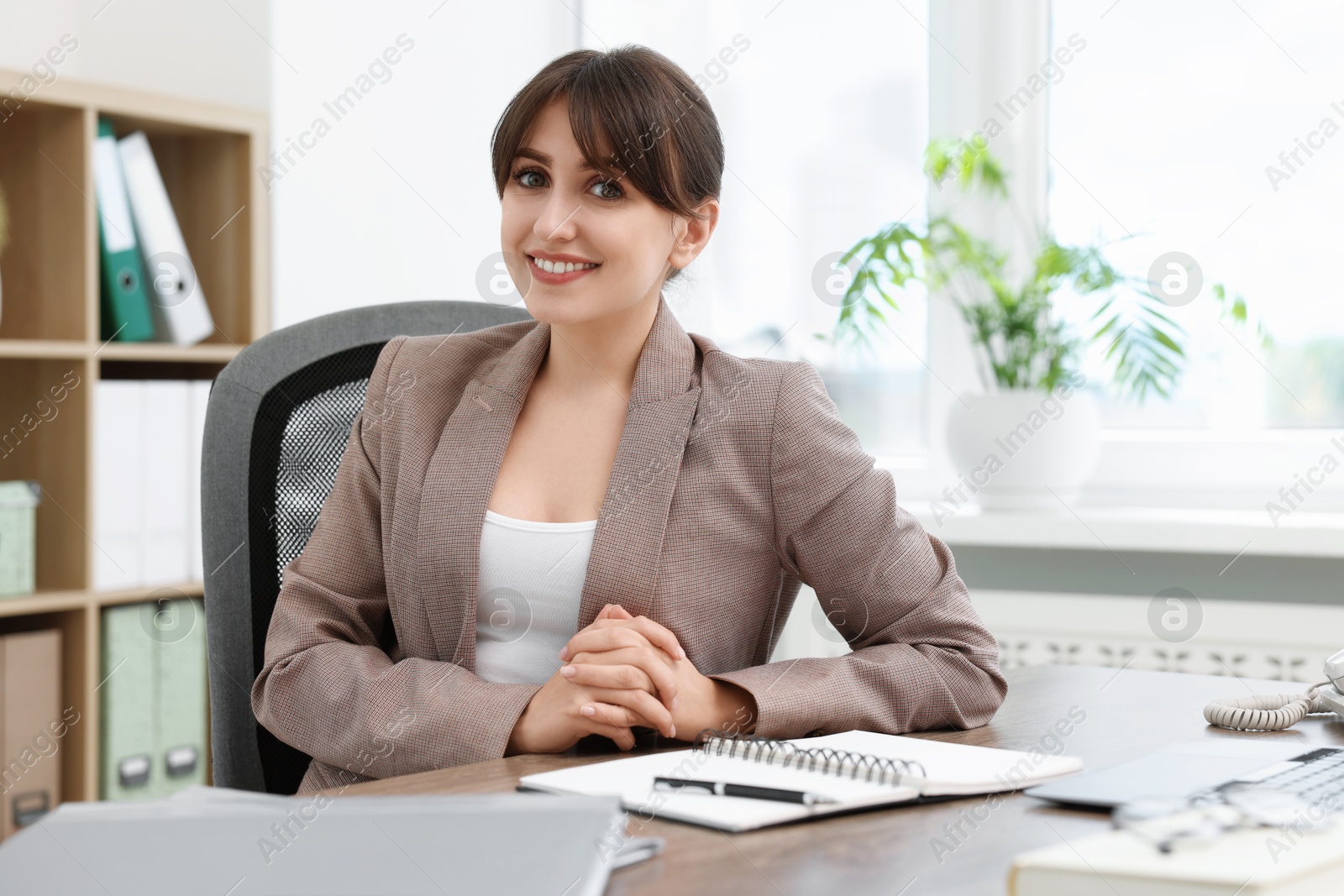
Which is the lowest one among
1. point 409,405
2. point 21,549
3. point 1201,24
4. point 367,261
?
point 21,549

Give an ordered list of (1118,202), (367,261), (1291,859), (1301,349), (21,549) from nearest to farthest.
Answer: (1291,859) → (21,549) → (1301,349) → (1118,202) → (367,261)

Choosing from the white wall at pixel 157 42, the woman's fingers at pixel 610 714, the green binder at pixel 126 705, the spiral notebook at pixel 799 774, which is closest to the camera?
the spiral notebook at pixel 799 774

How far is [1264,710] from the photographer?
110cm

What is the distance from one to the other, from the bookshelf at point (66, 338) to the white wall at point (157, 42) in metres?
0.24

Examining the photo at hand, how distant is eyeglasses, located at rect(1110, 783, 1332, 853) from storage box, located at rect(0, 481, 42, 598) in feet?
6.84

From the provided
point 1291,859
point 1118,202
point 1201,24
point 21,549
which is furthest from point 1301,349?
point 21,549

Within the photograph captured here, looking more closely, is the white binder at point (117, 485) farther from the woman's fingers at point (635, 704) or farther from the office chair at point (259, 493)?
the woman's fingers at point (635, 704)

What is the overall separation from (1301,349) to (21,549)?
7.79 ft

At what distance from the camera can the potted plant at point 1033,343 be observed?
7.82 feet

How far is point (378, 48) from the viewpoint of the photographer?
280cm

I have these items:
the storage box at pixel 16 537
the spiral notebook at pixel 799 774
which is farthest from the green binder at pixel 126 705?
A: the spiral notebook at pixel 799 774

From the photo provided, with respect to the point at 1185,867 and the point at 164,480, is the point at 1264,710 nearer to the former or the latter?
the point at 1185,867

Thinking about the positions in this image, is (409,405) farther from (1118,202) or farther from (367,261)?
(1118,202)

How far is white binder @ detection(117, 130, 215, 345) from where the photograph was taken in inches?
93.3
